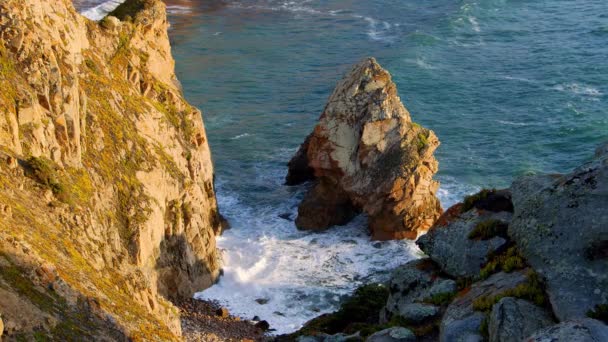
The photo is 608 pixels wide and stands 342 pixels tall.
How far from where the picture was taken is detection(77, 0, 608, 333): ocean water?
165 feet

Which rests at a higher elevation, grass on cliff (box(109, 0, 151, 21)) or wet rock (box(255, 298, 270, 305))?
grass on cliff (box(109, 0, 151, 21))

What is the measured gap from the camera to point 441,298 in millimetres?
23469

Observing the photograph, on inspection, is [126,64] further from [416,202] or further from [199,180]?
[416,202]

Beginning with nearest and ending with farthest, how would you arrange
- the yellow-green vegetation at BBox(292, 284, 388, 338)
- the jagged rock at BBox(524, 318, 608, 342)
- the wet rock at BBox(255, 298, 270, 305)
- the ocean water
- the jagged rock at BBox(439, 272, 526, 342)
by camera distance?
the jagged rock at BBox(524, 318, 608, 342) < the jagged rock at BBox(439, 272, 526, 342) < the yellow-green vegetation at BBox(292, 284, 388, 338) < the wet rock at BBox(255, 298, 270, 305) < the ocean water

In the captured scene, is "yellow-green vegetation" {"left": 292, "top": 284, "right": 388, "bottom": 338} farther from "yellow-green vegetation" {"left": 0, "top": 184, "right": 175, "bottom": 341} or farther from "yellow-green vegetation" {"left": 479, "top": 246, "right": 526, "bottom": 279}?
"yellow-green vegetation" {"left": 479, "top": 246, "right": 526, "bottom": 279}

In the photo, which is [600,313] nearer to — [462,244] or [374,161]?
[462,244]

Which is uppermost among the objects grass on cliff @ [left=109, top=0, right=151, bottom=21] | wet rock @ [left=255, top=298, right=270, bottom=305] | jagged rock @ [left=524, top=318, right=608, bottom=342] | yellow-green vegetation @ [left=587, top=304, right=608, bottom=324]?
grass on cliff @ [left=109, top=0, right=151, bottom=21]

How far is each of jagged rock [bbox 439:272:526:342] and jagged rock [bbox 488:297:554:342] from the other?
919 mm

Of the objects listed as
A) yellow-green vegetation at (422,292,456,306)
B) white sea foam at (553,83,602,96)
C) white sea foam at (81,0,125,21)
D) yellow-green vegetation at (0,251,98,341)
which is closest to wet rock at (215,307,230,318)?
yellow-green vegetation at (0,251,98,341)

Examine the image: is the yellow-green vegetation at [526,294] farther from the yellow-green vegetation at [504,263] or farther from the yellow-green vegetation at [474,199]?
the yellow-green vegetation at [474,199]

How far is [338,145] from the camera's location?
177ft

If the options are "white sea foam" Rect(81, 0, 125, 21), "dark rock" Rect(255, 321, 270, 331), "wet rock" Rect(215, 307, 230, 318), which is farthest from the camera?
"white sea foam" Rect(81, 0, 125, 21)

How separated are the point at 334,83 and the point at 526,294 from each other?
212ft

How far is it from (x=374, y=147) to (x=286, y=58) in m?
41.7
